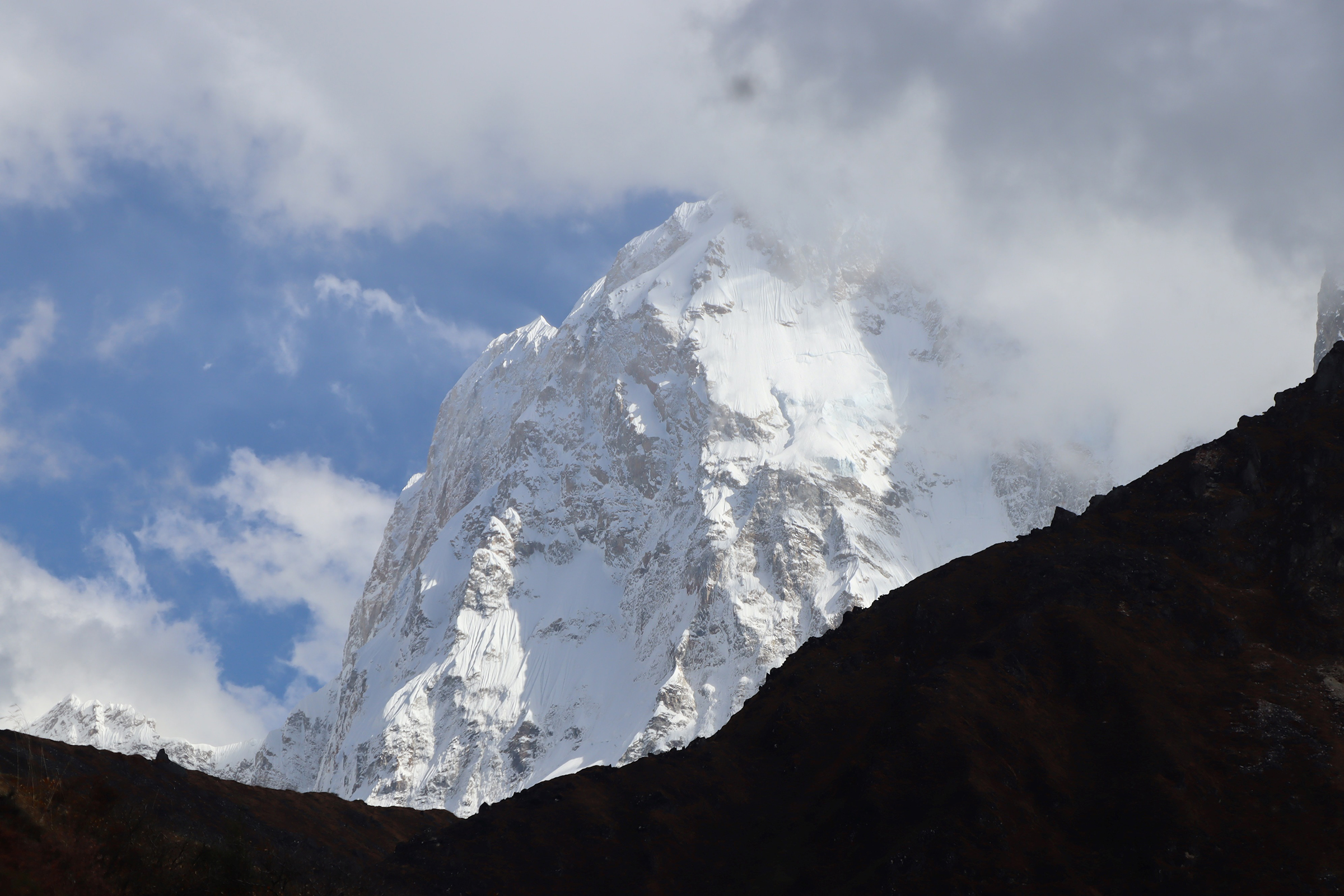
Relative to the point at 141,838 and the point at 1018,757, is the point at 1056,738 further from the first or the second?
the point at 141,838

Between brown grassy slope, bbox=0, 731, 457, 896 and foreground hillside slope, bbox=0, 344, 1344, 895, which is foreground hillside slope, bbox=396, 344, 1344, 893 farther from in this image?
brown grassy slope, bbox=0, 731, 457, 896

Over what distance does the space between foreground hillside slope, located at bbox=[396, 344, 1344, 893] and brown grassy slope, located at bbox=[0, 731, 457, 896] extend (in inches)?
559

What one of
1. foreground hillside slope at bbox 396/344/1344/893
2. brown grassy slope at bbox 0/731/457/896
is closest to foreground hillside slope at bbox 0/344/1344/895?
foreground hillside slope at bbox 396/344/1344/893

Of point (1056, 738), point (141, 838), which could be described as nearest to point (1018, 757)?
point (1056, 738)

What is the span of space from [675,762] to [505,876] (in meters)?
18.1

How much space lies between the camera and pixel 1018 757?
7300 centimetres

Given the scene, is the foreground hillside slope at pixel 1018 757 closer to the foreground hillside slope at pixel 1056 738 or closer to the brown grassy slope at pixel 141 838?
the foreground hillside slope at pixel 1056 738

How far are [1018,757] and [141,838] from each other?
56298 millimetres

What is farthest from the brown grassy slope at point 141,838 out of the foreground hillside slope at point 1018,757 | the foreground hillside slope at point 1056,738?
the foreground hillside slope at point 1056,738

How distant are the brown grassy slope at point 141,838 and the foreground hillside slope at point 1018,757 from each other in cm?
71

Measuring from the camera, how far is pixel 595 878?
75375 millimetres

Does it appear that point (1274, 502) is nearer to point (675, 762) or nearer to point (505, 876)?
point (675, 762)

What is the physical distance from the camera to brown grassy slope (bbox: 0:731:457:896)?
34562mm

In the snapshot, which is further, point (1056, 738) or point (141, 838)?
point (1056, 738)
